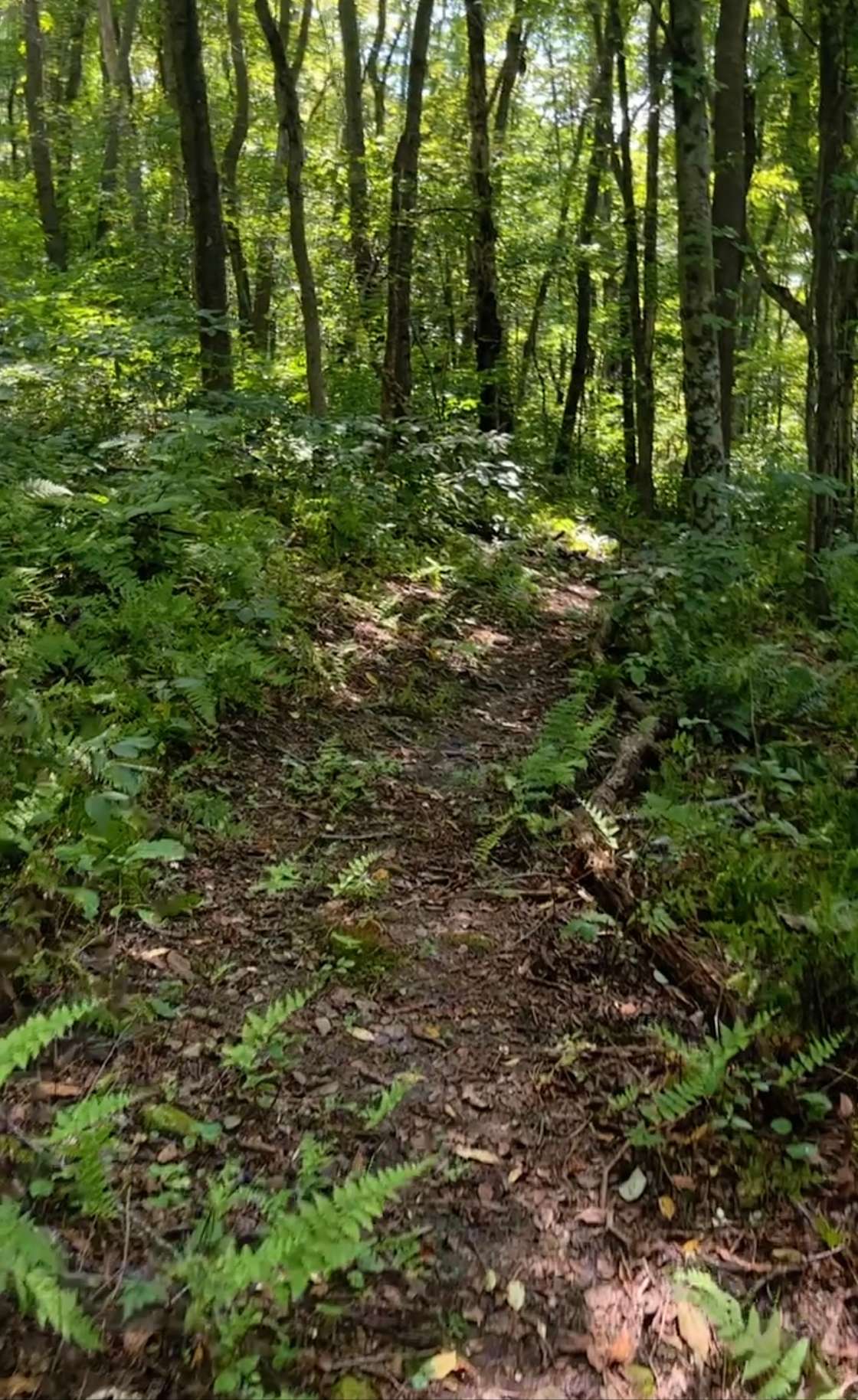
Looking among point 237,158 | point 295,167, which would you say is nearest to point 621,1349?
point 295,167

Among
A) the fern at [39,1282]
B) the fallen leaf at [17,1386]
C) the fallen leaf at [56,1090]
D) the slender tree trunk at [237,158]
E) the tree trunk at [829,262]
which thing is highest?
the slender tree trunk at [237,158]

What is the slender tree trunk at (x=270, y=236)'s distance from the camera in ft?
54.1

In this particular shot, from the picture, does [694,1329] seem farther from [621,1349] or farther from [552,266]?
[552,266]

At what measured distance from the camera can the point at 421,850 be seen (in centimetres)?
487

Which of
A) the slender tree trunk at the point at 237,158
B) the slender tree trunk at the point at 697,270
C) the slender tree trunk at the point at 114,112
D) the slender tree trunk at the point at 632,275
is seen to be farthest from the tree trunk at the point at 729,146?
the slender tree trunk at the point at 114,112

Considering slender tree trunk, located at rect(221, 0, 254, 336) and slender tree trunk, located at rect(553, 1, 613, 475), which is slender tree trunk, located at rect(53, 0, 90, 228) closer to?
slender tree trunk, located at rect(221, 0, 254, 336)

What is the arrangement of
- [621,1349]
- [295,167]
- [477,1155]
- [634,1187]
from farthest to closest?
[295,167] < [477,1155] < [634,1187] < [621,1349]

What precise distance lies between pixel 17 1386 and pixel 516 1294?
1.21 meters

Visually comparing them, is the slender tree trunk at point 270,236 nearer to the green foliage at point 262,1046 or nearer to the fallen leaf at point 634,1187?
the green foliage at point 262,1046

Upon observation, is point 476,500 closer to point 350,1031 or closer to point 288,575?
point 288,575

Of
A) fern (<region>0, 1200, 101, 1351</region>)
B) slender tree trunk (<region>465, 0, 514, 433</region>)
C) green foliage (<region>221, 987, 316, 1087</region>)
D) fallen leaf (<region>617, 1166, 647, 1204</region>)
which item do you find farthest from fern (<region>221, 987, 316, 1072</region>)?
slender tree trunk (<region>465, 0, 514, 433</region>)

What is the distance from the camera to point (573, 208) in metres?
17.6

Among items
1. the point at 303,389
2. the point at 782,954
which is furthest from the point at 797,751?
the point at 303,389

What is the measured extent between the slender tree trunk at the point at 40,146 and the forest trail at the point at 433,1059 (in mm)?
14542
